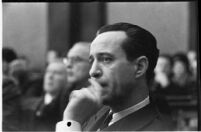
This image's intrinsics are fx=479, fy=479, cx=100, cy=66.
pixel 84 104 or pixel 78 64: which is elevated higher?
pixel 78 64

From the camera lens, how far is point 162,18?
4602 mm

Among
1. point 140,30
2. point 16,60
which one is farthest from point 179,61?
point 16,60

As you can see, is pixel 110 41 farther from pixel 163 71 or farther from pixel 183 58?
pixel 183 58

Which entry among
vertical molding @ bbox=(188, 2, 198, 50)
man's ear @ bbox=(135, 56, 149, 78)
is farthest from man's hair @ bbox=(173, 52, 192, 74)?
man's ear @ bbox=(135, 56, 149, 78)

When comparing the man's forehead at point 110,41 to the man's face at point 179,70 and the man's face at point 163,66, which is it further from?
the man's face at point 179,70

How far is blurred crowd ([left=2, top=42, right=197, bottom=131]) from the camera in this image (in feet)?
14.7

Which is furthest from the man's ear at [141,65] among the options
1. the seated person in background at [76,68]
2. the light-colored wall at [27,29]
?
the light-colored wall at [27,29]

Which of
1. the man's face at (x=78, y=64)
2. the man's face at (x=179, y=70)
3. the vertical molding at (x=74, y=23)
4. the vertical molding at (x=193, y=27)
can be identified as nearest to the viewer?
the man's face at (x=78, y=64)

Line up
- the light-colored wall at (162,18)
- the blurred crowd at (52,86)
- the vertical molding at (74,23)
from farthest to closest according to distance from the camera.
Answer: the vertical molding at (74,23) → the blurred crowd at (52,86) → the light-colored wall at (162,18)

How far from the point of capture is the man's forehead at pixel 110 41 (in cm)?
404

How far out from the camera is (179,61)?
4.78 meters

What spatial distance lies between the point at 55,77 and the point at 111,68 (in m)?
0.78

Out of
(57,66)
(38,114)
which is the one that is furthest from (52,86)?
(38,114)

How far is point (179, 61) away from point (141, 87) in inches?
32.6
